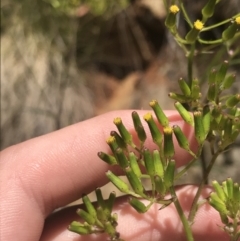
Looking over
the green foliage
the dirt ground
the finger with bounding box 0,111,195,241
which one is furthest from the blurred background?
the green foliage

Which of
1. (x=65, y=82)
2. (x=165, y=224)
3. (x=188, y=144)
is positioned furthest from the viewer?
(x=65, y=82)

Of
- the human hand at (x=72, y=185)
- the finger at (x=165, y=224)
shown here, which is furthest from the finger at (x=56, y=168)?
the finger at (x=165, y=224)

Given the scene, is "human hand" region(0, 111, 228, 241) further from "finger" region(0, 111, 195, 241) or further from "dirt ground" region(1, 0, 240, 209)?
"dirt ground" region(1, 0, 240, 209)

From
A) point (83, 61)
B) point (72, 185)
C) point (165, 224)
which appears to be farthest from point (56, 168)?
point (83, 61)

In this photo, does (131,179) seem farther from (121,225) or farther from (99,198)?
(121,225)

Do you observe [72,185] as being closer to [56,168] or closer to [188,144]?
[56,168]

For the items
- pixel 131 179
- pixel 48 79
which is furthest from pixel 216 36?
pixel 131 179
